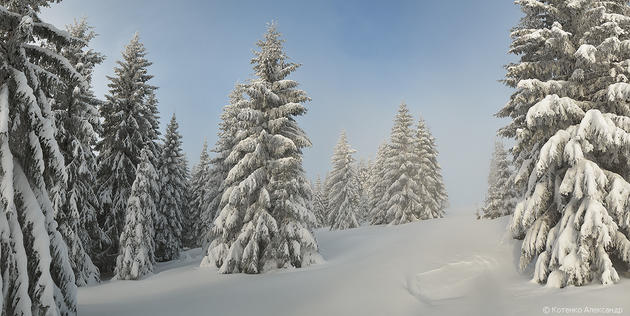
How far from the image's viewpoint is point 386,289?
13.3 meters

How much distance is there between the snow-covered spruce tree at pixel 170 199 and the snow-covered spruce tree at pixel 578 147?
86.6ft

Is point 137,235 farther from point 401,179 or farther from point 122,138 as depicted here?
point 401,179

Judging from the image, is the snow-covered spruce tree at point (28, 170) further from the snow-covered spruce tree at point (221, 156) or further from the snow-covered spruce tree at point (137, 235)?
the snow-covered spruce tree at point (221, 156)

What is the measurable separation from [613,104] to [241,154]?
17408 millimetres

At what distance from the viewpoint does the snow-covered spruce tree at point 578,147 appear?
9602 millimetres

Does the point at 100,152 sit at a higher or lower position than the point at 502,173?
higher

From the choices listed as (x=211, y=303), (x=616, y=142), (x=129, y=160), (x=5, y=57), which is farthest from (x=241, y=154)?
(x=616, y=142)

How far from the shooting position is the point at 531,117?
11.1 metres

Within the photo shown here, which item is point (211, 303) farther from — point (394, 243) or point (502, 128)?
point (502, 128)

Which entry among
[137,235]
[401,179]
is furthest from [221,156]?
[401,179]

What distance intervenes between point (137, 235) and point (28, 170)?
44.8 feet

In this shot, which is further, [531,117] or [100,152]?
[100,152]

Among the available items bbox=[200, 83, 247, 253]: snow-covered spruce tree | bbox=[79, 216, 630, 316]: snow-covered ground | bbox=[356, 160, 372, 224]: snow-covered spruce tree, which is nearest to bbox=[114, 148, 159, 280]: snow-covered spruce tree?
bbox=[79, 216, 630, 316]: snow-covered ground

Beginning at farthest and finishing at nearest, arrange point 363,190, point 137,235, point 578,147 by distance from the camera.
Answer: point 363,190
point 137,235
point 578,147
